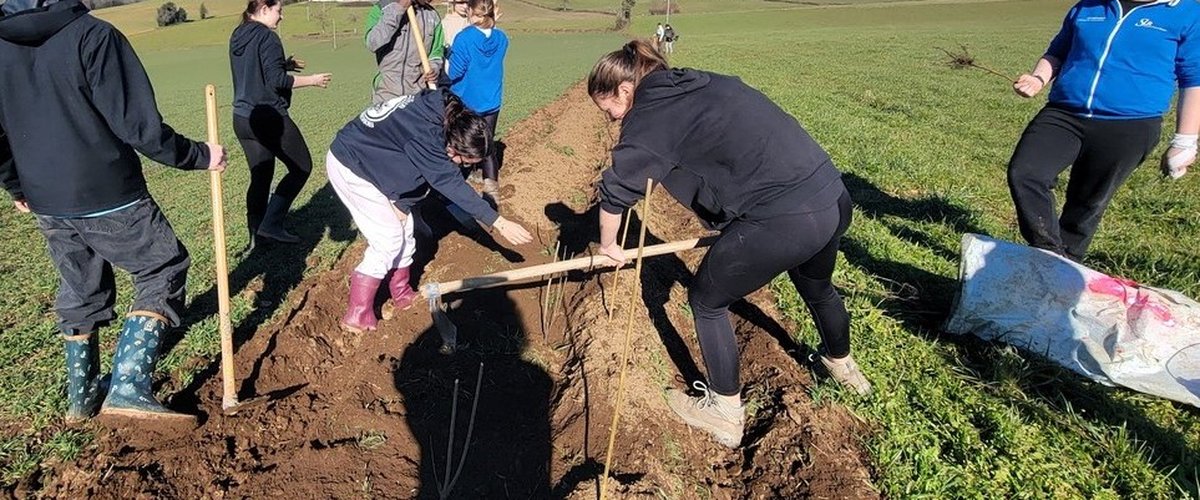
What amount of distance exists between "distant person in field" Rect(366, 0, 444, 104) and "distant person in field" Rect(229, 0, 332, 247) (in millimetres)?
512

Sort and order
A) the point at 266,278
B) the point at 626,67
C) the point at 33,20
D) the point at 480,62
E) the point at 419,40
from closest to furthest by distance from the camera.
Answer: the point at 33,20
the point at 626,67
the point at 266,278
the point at 419,40
the point at 480,62

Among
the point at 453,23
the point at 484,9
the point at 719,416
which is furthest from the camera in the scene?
the point at 453,23

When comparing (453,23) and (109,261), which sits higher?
(453,23)

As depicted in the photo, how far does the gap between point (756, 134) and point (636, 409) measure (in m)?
1.63

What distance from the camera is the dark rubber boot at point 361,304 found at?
4.23 meters

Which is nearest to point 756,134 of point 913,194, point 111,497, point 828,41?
point 111,497

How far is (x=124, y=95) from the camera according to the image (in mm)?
2848

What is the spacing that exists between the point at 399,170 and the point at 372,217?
0.42m

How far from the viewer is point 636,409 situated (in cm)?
359

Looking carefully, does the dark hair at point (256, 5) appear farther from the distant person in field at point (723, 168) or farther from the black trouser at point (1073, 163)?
the black trouser at point (1073, 163)

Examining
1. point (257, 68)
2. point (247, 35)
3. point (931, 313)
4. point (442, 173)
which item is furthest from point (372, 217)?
point (931, 313)

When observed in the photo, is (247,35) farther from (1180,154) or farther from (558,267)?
(1180,154)

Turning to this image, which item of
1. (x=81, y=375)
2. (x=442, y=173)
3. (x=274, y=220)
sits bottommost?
(x=274, y=220)

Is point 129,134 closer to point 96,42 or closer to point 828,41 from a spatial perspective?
point 96,42
